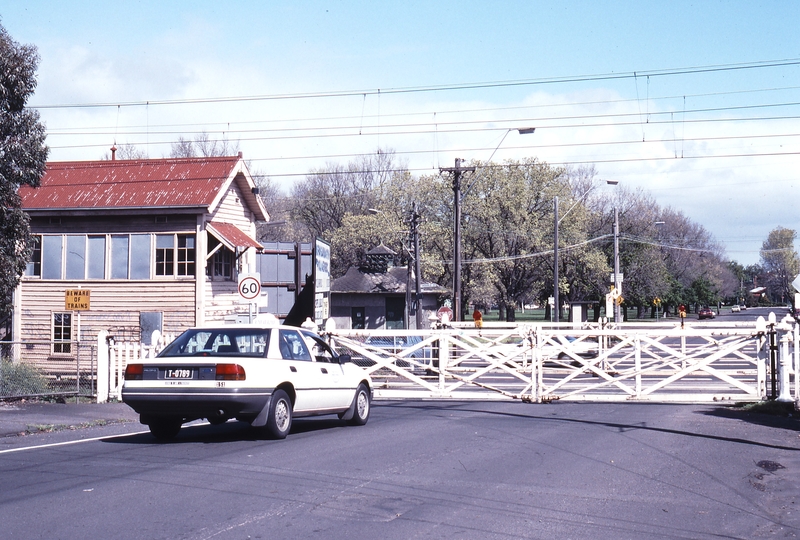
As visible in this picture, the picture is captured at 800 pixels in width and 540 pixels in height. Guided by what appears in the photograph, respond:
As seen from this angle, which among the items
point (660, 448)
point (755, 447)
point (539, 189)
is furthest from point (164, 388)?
point (539, 189)

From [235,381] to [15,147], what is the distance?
11464 millimetres

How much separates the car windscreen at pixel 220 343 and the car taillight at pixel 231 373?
2.23ft

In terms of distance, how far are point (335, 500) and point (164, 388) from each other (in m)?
4.20

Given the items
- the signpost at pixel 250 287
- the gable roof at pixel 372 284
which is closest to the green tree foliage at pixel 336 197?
the gable roof at pixel 372 284

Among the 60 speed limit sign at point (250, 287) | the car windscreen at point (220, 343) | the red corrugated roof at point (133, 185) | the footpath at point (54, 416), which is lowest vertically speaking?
the footpath at point (54, 416)

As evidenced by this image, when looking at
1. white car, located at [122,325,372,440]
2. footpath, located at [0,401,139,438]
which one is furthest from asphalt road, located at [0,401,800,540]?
footpath, located at [0,401,139,438]

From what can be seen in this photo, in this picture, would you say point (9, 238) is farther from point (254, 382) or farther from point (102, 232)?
point (254, 382)

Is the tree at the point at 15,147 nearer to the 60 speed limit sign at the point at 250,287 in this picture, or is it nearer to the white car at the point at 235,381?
the 60 speed limit sign at the point at 250,287

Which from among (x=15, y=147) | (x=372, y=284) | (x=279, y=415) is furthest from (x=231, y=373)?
(x=372, y=284)

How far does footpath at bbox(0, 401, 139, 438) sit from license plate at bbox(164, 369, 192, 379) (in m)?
3.23

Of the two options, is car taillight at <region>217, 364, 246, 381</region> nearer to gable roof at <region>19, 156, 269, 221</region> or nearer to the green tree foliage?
gable roof at <region>19, 156, 269, 221</region>

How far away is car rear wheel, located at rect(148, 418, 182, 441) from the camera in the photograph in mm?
11672

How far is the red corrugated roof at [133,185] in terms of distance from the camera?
28.3m

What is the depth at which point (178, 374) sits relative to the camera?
1116 centimetres
